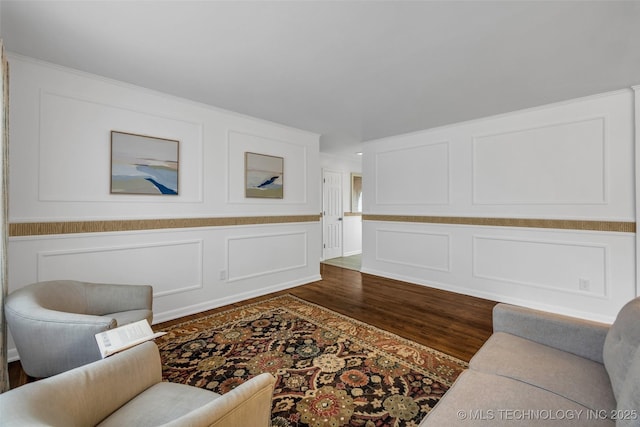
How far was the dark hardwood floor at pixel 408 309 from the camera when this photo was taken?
2.60m

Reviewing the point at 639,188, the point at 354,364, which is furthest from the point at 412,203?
the point at 354,364

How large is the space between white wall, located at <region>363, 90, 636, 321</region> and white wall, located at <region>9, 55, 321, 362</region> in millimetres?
1908

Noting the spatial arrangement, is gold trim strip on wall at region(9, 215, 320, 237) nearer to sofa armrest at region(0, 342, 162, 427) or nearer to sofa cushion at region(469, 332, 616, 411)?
sofa armrest at region(0, 342, 162, 427)

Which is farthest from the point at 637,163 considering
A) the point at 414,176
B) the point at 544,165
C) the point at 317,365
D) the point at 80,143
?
the point at 80,143

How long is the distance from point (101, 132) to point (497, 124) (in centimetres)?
465

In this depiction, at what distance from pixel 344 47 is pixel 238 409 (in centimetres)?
233

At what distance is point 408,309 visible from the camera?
135 inches

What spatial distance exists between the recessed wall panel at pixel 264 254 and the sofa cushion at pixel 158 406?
2.50 meters

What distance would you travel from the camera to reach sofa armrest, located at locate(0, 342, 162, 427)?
79 cm

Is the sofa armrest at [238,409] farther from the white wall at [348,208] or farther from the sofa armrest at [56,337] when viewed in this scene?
the white wall at [348,208]

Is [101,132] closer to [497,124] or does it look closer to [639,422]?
[639,422]

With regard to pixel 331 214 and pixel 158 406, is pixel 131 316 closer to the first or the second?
pixel 158 406

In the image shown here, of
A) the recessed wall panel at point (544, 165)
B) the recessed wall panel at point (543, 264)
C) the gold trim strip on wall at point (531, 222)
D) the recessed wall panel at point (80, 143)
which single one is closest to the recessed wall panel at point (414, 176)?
the gold trim strip on wall at point (531, 222)

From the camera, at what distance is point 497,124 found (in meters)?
3.73
